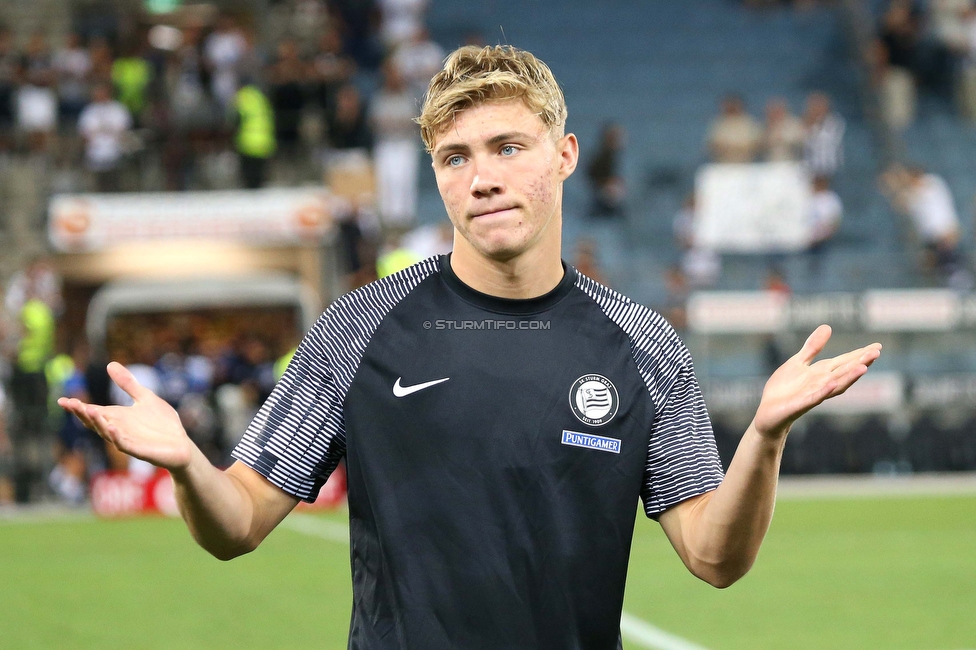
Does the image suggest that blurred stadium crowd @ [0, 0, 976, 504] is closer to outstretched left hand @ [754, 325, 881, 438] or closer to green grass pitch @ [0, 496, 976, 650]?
green grass pitch @ [0, 496, 976, 650]

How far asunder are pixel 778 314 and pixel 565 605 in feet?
53.0

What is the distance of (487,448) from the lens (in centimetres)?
317

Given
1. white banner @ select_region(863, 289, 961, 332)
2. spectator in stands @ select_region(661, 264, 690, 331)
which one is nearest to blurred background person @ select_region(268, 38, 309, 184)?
spectator in stands @ select_region(661, 264, 690, 331)

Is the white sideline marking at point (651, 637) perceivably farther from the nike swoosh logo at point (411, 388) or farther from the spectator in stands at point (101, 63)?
the spectator in stands at point (101, 63)

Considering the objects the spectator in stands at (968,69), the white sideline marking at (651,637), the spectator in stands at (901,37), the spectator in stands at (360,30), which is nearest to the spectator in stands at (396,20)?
the spectator in stands at (360,30)

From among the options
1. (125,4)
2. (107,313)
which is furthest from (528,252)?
(125,4)

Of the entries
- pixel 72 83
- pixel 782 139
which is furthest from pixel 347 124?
pixel 782 139

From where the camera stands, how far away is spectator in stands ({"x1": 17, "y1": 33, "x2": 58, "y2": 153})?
22531mm

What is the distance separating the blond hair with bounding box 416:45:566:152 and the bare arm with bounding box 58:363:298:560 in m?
0.84

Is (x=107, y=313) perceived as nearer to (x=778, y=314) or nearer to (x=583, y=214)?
(x=583, y=214)

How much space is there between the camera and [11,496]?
57.6 feet

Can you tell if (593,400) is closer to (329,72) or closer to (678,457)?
(678,457)

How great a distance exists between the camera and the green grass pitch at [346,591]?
Result: 8.17 m

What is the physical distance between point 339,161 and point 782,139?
6.51 metres
